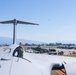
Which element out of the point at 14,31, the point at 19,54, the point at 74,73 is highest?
the point at 14,31

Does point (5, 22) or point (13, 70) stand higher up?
point (5, 22)

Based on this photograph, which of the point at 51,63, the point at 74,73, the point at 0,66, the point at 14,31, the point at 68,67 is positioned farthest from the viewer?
the point at 14,31

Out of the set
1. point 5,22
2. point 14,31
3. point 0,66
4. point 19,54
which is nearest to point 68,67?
point 19,54

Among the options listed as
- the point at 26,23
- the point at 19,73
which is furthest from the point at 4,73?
the point at 26,23

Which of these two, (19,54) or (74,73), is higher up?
(19,54)

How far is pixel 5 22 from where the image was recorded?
24656 millimetres

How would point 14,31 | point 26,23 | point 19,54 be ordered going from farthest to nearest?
point 26,23 → point 14,31 → point 19,54

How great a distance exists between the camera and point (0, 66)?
6934mm

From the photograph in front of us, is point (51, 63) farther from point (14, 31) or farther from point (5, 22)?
point (5, 22)

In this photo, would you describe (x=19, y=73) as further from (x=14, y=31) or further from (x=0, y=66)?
(x=14, y=31)

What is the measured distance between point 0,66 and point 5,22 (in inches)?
718

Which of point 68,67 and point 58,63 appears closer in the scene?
point 68,67

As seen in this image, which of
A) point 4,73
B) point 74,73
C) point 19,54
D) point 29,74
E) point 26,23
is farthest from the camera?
point 26,23

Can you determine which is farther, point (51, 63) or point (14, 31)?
point (14, 31)
